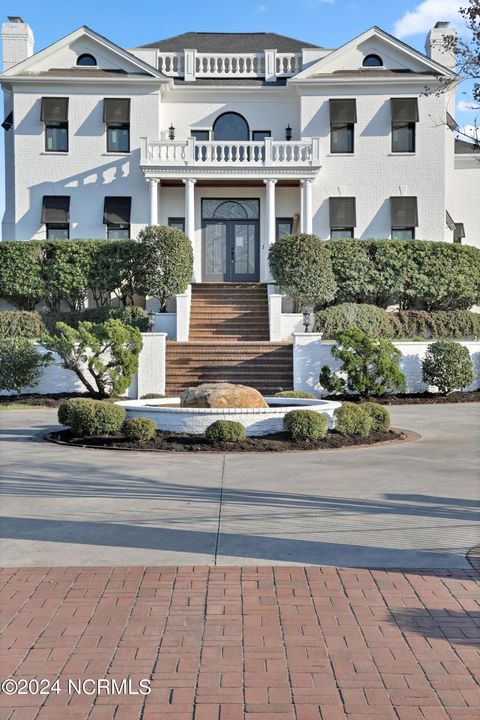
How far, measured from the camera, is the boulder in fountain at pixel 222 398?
12344mm

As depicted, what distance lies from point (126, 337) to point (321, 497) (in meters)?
10.5

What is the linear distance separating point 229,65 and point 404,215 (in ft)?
30.0

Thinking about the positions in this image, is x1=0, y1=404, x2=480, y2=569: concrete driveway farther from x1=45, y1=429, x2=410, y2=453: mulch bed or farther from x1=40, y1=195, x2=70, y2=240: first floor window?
x1=40, y1=195, x2=70, y2=240: first floor window

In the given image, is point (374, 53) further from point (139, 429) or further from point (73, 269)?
point (139, 429)

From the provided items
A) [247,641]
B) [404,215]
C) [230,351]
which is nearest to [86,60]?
[404,215]

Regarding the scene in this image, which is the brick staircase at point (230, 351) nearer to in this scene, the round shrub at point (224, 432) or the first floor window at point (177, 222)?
the first floor window at point (177, 222)

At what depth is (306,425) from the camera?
11.7m

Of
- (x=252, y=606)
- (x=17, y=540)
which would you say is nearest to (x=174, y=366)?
(x=17, y=540)

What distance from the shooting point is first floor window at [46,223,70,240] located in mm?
27625

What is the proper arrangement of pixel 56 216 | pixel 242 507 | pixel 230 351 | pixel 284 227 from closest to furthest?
pixel 242 507, pixel 230 351, pixel 56 216, pixel 284 227

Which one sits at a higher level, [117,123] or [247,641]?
[117,123]

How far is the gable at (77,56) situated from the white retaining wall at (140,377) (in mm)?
12406

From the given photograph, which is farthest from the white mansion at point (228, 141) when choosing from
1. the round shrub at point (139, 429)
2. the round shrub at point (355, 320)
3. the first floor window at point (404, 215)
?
the round shrub at point (139, 429)

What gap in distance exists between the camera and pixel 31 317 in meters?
23.2
